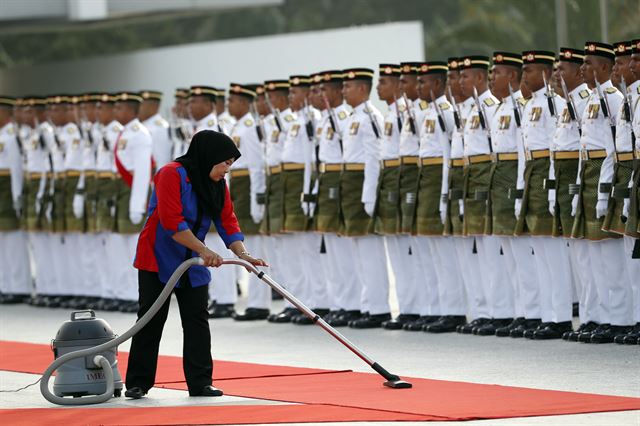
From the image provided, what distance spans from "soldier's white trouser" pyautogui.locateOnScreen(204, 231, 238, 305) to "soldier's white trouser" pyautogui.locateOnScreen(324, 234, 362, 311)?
4.75ft

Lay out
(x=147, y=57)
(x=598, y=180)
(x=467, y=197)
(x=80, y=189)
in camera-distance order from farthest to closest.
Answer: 1. (x=147, y=57)
2. (x=80, y=189)
3. (x=467, y=197)
4. (x=598, y=180)

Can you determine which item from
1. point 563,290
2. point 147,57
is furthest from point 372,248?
point 147,57

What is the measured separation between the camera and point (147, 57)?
25.3 meters

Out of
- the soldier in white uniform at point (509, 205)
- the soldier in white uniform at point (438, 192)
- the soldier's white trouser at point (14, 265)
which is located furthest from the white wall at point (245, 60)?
the soldier in white uniform at point (509, 205)

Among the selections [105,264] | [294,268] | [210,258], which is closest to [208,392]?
[210,258]

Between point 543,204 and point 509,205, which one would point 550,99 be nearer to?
point 543,204

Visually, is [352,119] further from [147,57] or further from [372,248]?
[147,57]

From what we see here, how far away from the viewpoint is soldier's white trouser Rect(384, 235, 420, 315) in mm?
13914

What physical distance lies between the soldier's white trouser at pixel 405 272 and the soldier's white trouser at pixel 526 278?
4.21 feet

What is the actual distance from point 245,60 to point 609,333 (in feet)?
45.1

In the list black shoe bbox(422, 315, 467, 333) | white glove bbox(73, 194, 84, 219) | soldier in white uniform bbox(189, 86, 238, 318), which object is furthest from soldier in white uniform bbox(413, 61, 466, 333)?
white glove bbox(73, 194, 84, 219)

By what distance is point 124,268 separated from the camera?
1733cm

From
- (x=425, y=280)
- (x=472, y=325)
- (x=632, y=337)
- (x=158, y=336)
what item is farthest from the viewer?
(x=425, y=280)

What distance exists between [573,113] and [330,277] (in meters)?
3.61
